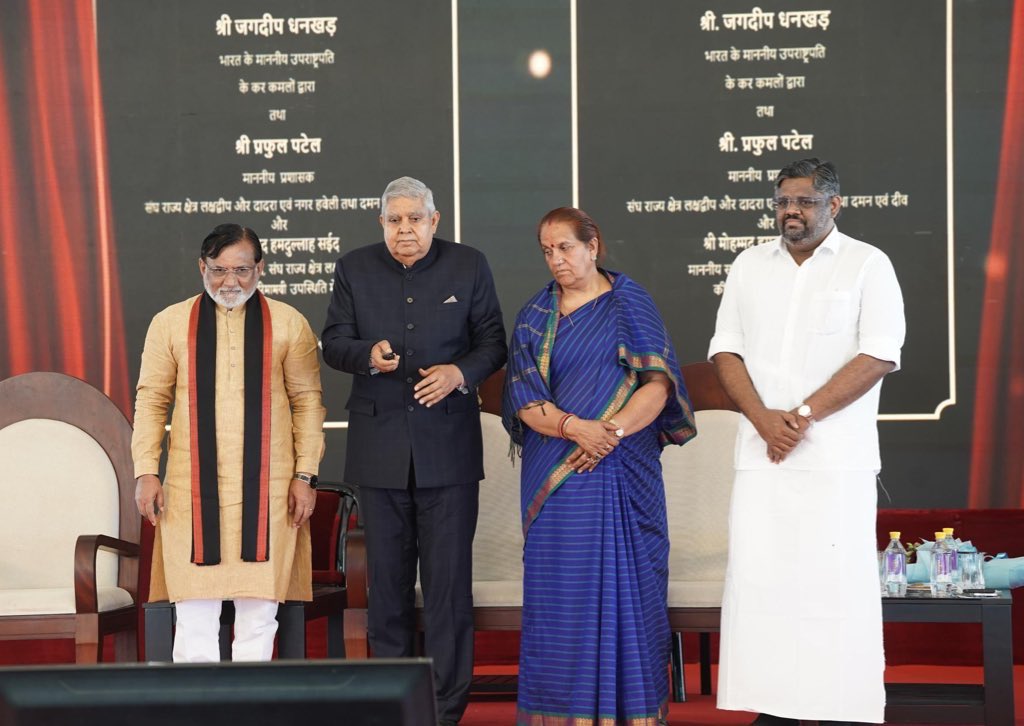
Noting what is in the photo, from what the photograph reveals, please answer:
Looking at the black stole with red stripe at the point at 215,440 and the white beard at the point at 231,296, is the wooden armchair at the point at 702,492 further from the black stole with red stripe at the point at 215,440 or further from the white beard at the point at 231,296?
the white beard at the point at 231,296

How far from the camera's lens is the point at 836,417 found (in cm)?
333

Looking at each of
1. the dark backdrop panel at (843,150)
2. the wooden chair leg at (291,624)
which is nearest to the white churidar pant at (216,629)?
the wooden chair leg at (291,624)

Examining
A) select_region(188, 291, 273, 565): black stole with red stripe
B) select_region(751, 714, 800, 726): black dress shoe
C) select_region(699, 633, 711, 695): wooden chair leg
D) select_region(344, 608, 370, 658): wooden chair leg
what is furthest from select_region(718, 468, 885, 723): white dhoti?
select_region(188, 291, 273, 565): black stole with red stripe

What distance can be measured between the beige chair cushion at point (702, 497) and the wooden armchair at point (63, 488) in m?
1.84

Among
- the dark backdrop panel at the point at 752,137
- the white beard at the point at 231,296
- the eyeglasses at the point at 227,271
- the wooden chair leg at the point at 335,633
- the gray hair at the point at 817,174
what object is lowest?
the wooden chair leg at the point at 335,633

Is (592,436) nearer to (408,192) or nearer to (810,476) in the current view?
(810,476)

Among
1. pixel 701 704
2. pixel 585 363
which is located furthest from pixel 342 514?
pixel 701 704

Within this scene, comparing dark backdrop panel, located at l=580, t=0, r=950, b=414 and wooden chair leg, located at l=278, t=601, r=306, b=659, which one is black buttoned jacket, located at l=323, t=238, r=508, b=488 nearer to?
wooden chair leg, located at l=278, t=601, r=306, b=659

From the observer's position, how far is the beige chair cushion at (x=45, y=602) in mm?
3746

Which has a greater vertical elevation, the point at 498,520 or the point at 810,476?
the point at 810,476

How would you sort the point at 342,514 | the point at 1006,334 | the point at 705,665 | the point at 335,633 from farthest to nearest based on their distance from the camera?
the point at 1006,334 → the point at 705,665 → the point at 342,514 → the point at 335,633

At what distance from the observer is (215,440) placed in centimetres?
357

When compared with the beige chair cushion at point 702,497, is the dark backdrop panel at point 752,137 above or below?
above

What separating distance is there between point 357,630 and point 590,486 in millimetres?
868
